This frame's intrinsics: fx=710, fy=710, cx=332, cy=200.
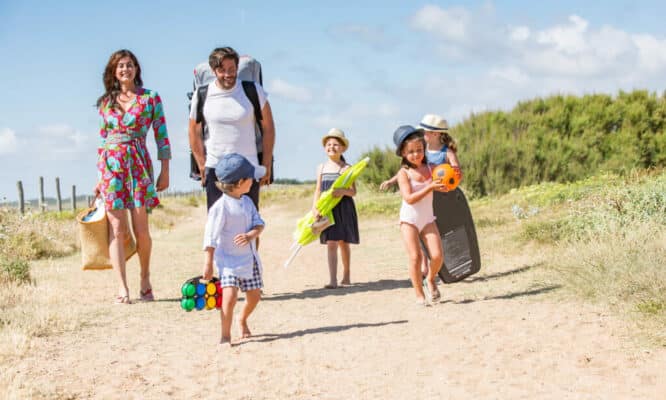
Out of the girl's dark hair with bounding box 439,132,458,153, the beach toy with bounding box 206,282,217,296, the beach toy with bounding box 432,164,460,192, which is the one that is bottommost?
the beach toy with bounding box 206,282,217,296

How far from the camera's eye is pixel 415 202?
6.40 m

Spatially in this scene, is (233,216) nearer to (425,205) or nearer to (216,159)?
(216,159)

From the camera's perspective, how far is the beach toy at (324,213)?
7.26m

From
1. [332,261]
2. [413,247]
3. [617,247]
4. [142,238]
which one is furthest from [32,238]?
[617,247]

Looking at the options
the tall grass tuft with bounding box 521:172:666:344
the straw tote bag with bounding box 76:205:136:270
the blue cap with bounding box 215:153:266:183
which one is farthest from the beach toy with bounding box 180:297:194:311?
the tall grass tuft with bounding box 521:172:666:344

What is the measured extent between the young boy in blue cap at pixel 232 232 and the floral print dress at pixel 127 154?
6.17 feet

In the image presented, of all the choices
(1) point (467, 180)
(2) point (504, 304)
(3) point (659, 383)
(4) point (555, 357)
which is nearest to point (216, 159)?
(2) point (504, 304)

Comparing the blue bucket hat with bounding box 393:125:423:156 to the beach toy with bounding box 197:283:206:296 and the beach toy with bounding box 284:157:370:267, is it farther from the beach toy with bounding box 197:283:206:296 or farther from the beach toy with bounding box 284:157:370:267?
the beach toy with bounding box 197:283:206:296

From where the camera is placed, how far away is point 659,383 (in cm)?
422

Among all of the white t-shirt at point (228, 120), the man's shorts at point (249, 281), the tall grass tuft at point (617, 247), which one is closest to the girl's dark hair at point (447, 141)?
the tall grass tuft at point (617, 247)

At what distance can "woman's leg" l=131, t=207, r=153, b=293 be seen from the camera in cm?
680

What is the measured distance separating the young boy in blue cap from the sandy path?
517 millimetres

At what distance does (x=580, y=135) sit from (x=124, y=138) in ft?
55.7

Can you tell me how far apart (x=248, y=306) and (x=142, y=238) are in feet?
6.50
